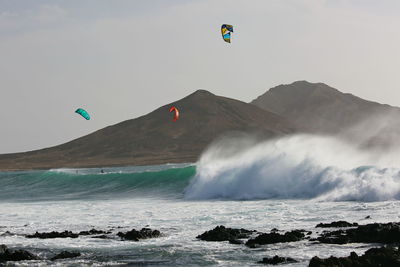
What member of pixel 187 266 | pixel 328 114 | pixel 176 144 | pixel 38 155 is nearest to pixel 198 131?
pixel 176 144

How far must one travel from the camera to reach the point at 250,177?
34.6m

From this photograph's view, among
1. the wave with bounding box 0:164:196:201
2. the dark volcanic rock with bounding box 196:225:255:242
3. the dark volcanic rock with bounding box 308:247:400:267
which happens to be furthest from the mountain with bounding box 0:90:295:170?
the dark volcanic rock with bounding box 308:247:400:267

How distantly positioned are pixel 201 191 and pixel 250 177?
2672mm

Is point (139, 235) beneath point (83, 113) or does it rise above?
beneath

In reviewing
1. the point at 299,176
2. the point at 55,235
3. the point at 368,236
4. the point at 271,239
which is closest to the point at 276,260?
the point at 271,239

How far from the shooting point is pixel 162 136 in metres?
150

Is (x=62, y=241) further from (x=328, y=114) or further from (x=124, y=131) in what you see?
(x=328, y=114)

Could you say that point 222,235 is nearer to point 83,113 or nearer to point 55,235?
point 55,235

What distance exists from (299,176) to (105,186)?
657 inches

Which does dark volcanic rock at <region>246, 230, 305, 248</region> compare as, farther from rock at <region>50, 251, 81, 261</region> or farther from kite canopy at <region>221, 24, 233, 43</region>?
kite canopy at <region>221, 24, 233, 43</region>

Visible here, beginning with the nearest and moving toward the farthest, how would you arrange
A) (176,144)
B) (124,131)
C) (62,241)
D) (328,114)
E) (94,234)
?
(62,241) → (94,234) → (176,144) → (124,131) → (328,114)

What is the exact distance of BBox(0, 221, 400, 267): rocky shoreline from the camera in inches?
474

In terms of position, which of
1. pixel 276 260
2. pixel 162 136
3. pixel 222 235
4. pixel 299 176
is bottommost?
pixel 276 260

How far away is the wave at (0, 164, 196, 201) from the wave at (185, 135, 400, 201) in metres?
2.56
